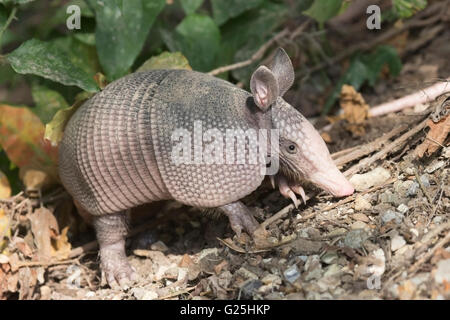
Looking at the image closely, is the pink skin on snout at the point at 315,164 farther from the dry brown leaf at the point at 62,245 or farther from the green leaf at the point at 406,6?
the dry brown leaf at the point at 62,245

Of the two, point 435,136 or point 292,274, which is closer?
point 292,274

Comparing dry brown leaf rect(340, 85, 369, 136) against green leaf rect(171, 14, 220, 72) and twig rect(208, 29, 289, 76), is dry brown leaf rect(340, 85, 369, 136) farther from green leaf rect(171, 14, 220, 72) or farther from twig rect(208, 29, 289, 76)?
green leaf rect(171, 14, 220, 72)

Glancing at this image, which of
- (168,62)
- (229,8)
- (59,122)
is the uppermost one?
(229,8)

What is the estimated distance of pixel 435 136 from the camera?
4.15 metres

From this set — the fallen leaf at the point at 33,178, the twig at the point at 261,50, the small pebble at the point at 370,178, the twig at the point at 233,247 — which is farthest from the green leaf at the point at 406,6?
the fallen leaf at the point at 33,178

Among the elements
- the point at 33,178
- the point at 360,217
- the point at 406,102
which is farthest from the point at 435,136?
the point at 33,178

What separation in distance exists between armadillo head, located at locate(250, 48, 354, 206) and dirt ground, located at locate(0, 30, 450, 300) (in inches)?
11.9

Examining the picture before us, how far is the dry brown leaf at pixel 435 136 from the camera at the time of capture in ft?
13.5

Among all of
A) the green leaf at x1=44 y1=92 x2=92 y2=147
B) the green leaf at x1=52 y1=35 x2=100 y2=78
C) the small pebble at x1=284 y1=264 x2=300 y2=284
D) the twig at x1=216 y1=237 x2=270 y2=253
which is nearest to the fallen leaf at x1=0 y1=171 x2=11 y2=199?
the green leaf at x1=44 y1=92 x2=92 y2=147

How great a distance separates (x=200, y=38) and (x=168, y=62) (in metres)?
0.68

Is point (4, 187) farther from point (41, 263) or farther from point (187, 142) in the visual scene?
point (187, 142)
